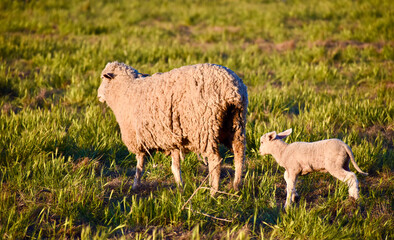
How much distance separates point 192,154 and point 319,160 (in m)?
1.40

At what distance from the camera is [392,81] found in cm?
586

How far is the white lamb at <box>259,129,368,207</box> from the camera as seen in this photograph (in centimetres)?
290

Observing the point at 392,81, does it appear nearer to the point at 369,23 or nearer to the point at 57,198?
the point at 369,23

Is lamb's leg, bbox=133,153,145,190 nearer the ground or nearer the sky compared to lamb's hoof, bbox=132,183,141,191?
nearer the sky

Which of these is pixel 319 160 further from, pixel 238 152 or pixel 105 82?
pixel 105 82

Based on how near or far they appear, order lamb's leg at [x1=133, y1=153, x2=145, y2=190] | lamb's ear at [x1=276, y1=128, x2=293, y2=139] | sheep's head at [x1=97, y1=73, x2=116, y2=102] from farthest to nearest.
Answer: sheep's head at [x1=97, y1=73, x2=116, y2=102] → lamb's leg at [x1=133, y1=153, x2=145, y2=190] → lamb's ear at [x1=276, y1=128, x2=293, y2=139]

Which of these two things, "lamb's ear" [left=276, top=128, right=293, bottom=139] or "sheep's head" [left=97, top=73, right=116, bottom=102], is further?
"sheep's head" [left=97, top=73, right=116, bottom=102]

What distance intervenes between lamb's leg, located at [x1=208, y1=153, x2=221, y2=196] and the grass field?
104 millimetres

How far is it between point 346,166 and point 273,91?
2503 mm

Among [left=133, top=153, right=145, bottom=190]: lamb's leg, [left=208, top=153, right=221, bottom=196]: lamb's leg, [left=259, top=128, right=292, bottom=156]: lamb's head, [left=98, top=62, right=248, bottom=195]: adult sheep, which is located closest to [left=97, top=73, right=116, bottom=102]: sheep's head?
[left=98, top=62, right=248, bottom=195]: adult sheep

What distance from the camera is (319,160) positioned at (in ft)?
9.71

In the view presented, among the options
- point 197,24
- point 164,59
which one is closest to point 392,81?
point 164,59

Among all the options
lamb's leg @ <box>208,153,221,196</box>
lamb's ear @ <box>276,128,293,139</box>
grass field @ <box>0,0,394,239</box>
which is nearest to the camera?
grass field @ <box>0,0,394,239</box>

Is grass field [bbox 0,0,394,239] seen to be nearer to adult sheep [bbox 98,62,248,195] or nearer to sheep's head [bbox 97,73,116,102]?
adult sheep [bbox 98,62,248,195]
